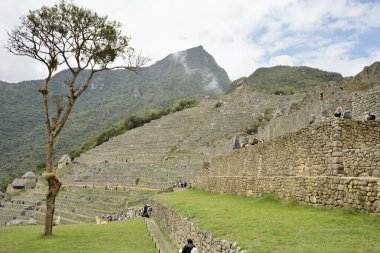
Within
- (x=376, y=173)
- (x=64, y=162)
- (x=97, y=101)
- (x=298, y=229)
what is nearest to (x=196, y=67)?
(x=97, y=101)

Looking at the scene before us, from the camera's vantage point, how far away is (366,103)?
43.4 ft

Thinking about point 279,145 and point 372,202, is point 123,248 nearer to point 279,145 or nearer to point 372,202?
point 279,145

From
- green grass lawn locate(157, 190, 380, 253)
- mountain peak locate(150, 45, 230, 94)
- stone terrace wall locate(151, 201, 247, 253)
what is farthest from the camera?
mountain peak locate(150, 45, 230, 94)

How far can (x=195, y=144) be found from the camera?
47625 millimetres

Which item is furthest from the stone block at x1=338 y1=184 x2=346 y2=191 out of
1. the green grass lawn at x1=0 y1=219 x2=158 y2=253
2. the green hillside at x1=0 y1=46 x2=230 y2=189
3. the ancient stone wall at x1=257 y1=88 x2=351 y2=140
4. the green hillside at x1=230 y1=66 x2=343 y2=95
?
the green hillside at x1=230 y1=66 x2=343 y2=95

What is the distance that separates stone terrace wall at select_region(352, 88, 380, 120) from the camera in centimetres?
1258

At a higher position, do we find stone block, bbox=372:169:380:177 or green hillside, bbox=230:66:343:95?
green hillside, bbox=230:66:343:95

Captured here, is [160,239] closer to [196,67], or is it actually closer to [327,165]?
[327,165]

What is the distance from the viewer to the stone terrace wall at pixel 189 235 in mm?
7202

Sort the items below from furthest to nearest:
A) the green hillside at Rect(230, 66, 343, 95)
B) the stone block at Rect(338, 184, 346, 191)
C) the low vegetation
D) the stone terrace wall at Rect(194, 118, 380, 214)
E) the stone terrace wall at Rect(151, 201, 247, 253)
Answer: the green hillside at Rect(230, 66, 343, 95), the low vegetation, the stone block at Rect(338, 184, 346, 191), the stone terrace wall at Rect(194, 118, 380, 214), the stone terrace wall at Rect(151, 201, 247, 253)

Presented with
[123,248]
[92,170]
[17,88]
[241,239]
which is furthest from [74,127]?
[241,239]

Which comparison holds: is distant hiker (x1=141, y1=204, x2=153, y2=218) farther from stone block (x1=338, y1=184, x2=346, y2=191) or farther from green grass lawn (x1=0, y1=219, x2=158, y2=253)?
stone block (x1=338, y1=184, x2=346, y2=191)

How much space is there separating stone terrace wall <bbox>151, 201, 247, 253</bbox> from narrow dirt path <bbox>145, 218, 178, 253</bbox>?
0.63 ft

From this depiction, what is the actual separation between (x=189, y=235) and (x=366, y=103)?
7237 millimetres
